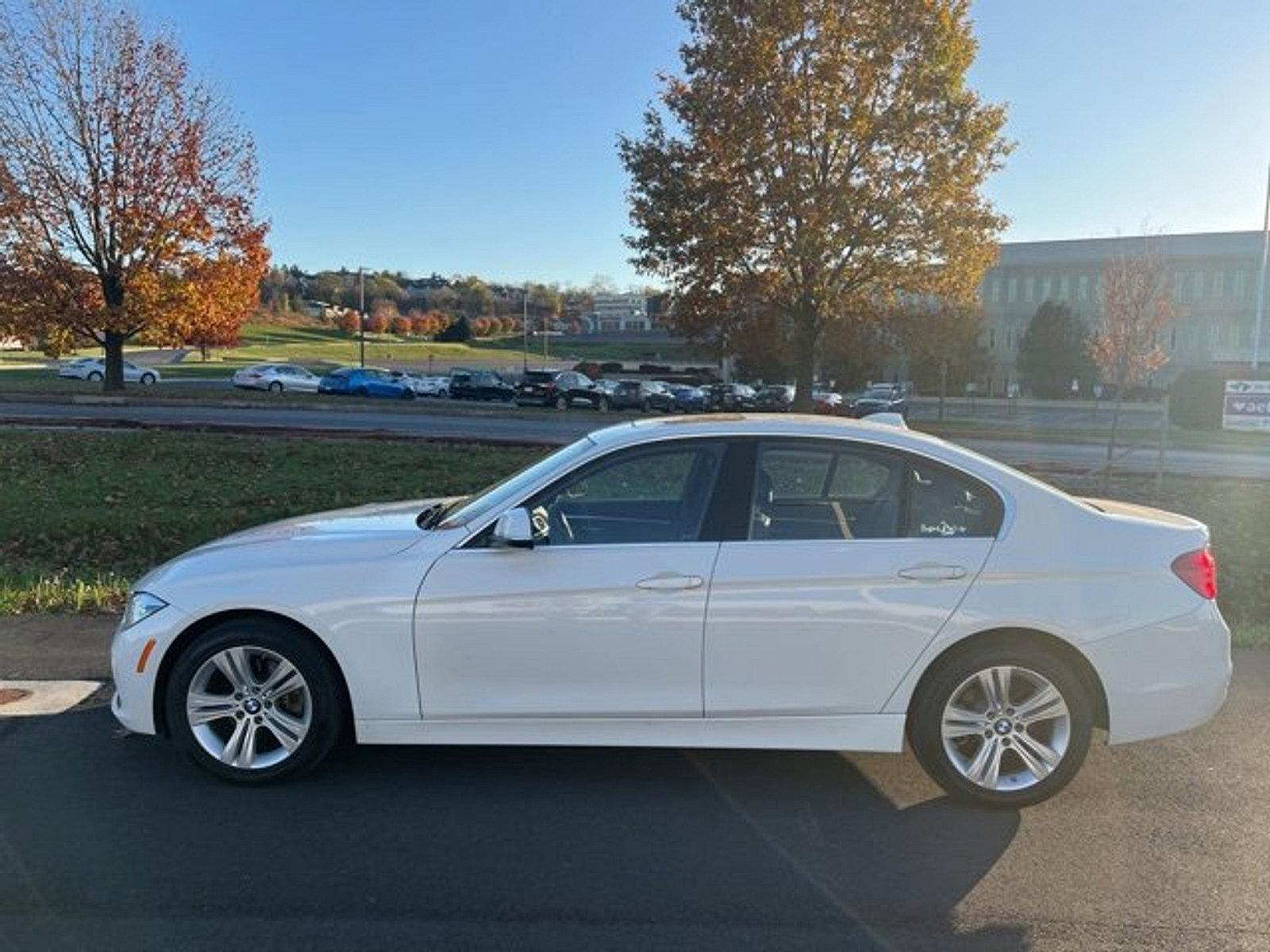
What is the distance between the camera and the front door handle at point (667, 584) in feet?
12.8

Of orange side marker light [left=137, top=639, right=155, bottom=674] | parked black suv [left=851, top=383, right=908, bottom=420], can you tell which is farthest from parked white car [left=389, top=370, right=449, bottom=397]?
orange side marker light [left=137, top=639, right=155, bottom=674]

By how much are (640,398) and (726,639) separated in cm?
4258

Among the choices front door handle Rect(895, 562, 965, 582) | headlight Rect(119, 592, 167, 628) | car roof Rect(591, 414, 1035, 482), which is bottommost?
headlight Rect(119, 592, 167, 628)

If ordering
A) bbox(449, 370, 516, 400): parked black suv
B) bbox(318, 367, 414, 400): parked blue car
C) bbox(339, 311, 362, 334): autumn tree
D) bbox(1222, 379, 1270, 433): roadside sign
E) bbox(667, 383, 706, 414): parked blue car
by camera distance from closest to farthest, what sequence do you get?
bbox(1222, 379, 1270, 433): roadside sign < bbox(667, 383, 706, 414): parked blue car < bbox(318, 367, 414, 400): parked blue car < bbox(449, 370, 516, 400): parked black suv < bbox(339, 311, 362, 334): autumn tree

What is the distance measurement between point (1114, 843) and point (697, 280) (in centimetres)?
2033

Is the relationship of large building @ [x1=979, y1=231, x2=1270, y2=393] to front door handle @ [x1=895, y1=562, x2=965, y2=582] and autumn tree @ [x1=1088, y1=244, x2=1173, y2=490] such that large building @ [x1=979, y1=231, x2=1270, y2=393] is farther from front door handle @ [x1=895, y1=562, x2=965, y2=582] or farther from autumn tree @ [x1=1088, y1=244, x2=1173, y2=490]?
front door handle @ [x1=895, y1=562, x2=965, y2=582]

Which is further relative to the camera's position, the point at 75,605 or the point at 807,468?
the point at 75,605

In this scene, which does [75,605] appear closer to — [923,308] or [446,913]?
[446,913]

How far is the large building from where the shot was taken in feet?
260

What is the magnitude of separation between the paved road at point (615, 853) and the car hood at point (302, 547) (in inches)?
35.0

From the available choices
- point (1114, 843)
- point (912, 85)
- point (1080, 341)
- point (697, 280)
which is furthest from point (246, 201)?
point (1080, 341)

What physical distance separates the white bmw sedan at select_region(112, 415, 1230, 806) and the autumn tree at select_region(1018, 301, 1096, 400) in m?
78.0

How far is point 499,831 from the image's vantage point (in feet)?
12.3

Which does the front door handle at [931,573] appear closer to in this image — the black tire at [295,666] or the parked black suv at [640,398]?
the black tire at [295,666]
